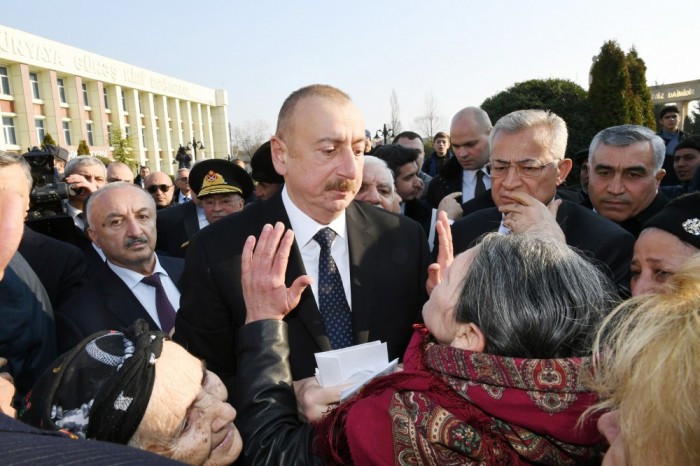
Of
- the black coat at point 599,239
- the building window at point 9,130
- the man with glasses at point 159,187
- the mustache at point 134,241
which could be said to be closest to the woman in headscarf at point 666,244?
the black coat at point 599,239

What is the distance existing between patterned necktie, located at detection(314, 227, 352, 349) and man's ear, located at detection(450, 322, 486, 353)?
793 millimetres

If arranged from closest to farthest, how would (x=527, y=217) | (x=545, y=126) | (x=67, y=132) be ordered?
(x=527, y=217)
(x=545, y=126)
(x=67, y=132)

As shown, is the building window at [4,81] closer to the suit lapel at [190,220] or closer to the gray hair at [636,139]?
the suit lapel at [190,220]

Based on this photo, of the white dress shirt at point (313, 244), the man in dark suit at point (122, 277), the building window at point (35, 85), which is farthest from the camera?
the building window at point (35, 85)

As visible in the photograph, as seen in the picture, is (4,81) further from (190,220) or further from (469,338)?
(469,338)

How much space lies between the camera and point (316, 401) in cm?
166

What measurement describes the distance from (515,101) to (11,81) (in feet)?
153

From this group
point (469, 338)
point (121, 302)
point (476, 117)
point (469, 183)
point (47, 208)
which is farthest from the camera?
point (469, 183)

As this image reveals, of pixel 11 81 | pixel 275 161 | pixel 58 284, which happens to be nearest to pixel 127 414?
pixel 275 161

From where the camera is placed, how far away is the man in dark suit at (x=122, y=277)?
2.84 metres

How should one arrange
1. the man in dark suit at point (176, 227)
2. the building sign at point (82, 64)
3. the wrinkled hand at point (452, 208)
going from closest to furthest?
the wrinkled hand at point (452, 208), the man in dark suit at point (176, 227), the building sign at point (82, 64)

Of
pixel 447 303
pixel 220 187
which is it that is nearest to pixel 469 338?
pixel 447 303

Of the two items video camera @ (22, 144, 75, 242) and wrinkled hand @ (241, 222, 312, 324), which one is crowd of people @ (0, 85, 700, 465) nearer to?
wrinkled hand @ (241, 222, 312, 324)

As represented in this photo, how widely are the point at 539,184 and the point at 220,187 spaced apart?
315 centimetres
